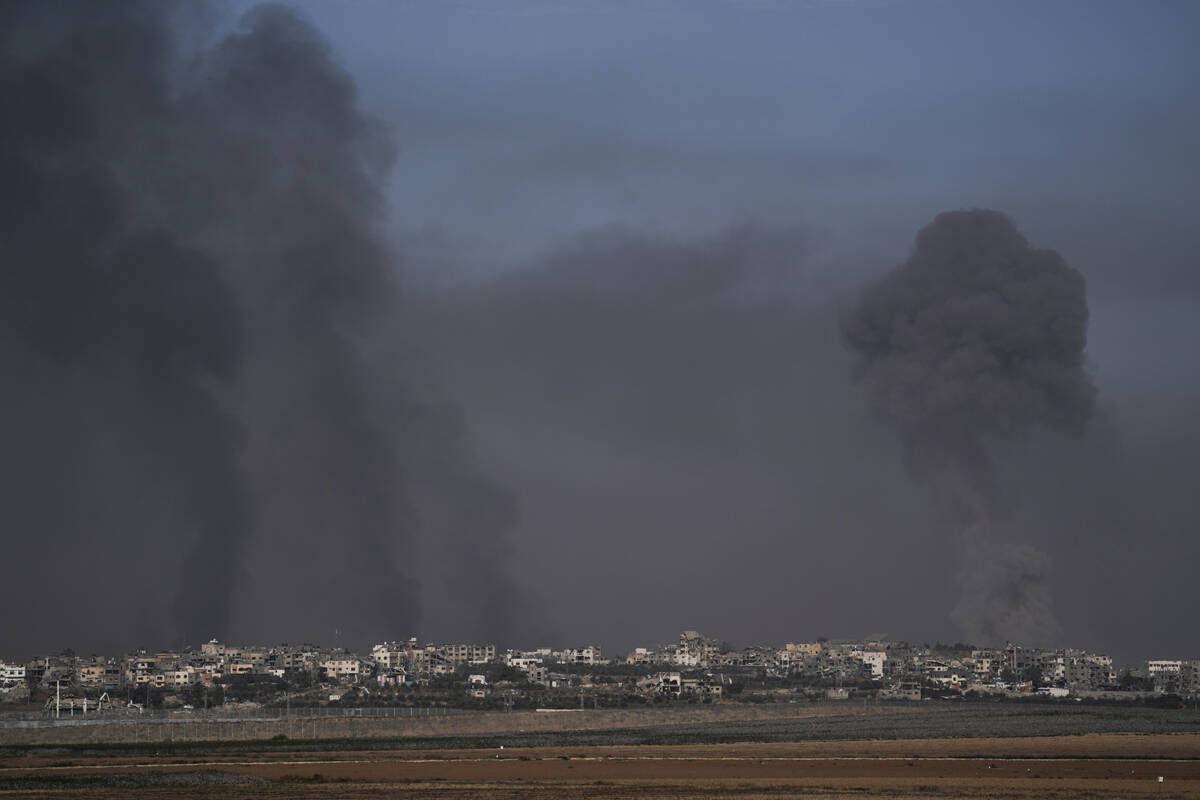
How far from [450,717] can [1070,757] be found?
52.3 m

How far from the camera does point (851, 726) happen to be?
3944 inches

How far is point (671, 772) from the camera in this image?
6347 centimetres

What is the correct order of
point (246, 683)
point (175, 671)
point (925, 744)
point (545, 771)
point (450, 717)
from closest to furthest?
1. point (545, 771)
2. point (925, 744)
3. point (450, 717)
4. point (246, 683)
5. point (175, 671)

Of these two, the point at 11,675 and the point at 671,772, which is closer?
the point at 671,772

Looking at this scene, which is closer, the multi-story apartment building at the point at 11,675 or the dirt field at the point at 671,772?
the dirt field at the point at 671,772

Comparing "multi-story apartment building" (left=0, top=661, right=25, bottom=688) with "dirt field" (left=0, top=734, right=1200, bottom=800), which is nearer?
"dirt field" (left=0, top=734, right=1200, bottom=800)

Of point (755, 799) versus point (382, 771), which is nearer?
point (755, 799)

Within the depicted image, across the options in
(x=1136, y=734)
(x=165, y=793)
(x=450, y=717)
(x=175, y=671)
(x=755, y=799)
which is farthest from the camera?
(x=175, y=671)

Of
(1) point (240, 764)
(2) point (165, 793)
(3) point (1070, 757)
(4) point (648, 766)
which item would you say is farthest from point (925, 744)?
(2) point (165, 793)

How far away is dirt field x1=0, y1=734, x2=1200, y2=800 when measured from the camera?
5434 centimetres

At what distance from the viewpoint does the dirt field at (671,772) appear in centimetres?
5434

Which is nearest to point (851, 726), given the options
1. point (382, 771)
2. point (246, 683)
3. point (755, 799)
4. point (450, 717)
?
point (450, 717)

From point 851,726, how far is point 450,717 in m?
29.9

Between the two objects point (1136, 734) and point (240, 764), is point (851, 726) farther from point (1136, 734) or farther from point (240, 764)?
point (240, 764)
